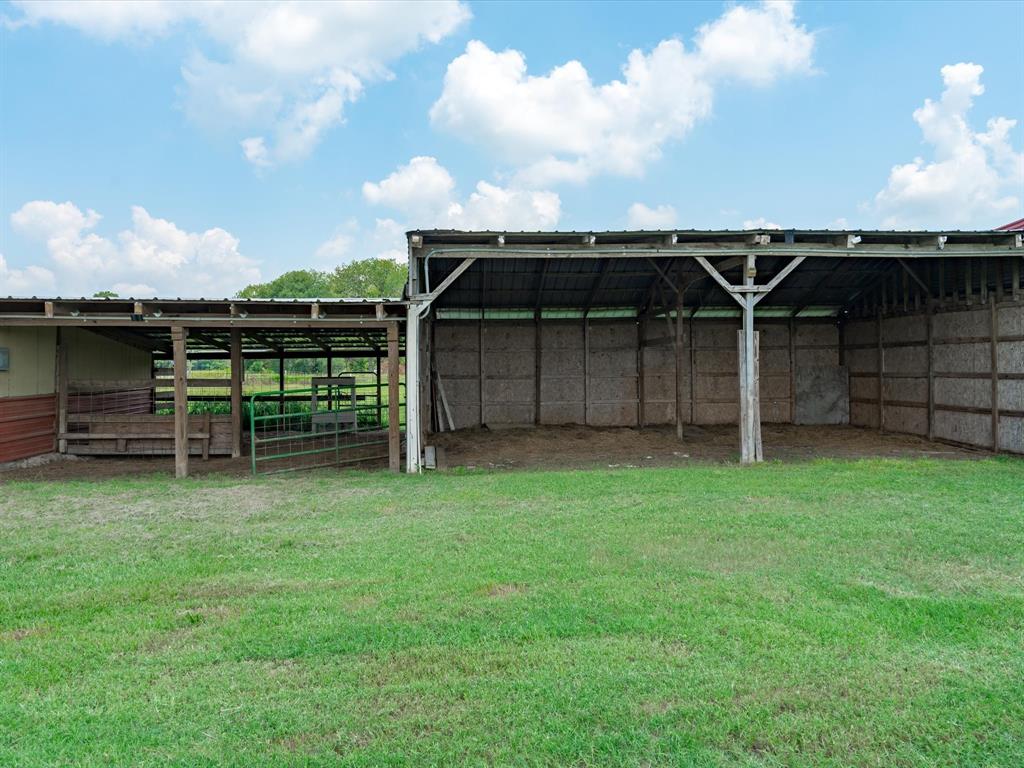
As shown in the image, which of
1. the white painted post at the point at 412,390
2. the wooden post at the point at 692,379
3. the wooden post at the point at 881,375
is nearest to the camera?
the white painted post at the point at 412,390

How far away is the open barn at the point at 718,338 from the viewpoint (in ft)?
36.2

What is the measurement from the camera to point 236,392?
12703mm

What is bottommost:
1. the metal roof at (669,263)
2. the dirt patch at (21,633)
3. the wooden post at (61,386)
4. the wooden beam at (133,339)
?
the dirt patch at (21,633)

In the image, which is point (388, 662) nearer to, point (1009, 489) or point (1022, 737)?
point (1022, 737)

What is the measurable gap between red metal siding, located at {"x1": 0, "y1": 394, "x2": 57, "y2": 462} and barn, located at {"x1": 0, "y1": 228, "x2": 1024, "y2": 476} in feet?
0.12

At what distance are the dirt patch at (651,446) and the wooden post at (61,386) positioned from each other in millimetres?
6858

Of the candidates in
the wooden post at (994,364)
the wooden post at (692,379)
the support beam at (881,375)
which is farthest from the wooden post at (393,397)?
the support beam at (881,375)

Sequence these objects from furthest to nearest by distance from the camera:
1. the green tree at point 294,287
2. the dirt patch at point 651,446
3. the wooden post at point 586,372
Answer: the green tree at point 294,287, the wooden post at point 586,372, the dirt patch at point 651,446

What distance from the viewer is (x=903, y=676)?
328 cm

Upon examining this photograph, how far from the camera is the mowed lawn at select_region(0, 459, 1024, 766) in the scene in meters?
2.75

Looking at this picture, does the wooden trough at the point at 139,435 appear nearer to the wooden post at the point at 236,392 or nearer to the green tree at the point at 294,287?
the wooden post at the point at 236,392

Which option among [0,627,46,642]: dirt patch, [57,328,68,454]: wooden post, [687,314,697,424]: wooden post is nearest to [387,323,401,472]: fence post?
[57,328,68,454]: wooden post

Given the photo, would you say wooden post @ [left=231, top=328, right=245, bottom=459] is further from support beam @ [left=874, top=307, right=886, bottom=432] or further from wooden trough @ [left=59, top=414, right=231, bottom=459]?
support beam @ [left=874, top=307, right=886, bottom=432]

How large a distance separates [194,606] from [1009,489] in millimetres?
8769
